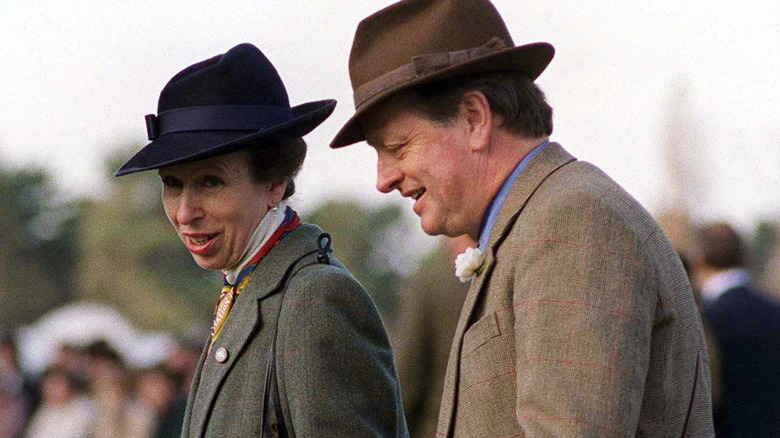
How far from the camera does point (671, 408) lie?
9.16ft

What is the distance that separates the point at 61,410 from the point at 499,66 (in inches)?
336

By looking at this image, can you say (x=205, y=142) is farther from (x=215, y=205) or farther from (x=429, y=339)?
(x=429, y=339)

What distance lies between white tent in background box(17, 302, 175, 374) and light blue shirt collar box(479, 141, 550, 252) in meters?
8.18

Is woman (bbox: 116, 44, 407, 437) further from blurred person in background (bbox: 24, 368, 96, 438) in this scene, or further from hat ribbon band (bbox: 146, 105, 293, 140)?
blurred person in background (bbox: 24, 368, 96, 438)

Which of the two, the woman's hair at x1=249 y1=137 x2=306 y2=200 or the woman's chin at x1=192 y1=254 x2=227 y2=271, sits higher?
the woman's hair at x1=249 y1=137 x2=306 y2=200

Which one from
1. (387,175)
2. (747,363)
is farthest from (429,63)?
(747,363)

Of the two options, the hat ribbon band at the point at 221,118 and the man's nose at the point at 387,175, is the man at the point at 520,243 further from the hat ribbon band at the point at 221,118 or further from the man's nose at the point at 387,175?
the hat ribbon band at the point at 221,118

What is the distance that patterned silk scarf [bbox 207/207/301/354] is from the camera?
3928 mm

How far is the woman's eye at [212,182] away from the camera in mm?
3877

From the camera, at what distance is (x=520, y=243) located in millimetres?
2824

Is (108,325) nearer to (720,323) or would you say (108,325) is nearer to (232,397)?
(720,323)

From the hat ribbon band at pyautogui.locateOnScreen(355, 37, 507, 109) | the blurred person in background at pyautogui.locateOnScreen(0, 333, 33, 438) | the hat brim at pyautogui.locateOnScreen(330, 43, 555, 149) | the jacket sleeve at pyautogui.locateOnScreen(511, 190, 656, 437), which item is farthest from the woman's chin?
the blurred person in background at pyautogui.locateOnScreen(0, 333, 33, 438)

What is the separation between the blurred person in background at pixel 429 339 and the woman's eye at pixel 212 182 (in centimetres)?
250

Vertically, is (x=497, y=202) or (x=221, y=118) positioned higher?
(x=221, y=118)
